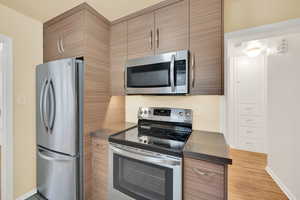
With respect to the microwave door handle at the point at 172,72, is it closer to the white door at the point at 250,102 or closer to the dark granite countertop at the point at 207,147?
the dark granite countertop at the point at 207,147

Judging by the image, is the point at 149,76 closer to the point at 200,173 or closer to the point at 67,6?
the point at 200,173

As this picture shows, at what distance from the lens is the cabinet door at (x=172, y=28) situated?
1271 millimetres

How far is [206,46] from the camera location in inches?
46.2

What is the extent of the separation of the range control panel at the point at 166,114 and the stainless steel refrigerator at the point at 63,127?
786 millimetres

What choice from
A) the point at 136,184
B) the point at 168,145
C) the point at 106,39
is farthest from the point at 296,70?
the point at 106,39

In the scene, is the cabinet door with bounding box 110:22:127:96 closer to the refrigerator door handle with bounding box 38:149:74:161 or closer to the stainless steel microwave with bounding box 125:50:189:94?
the stainless steel microwave with bounding box 125:50:189:94

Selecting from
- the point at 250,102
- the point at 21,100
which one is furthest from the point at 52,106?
the point at 250,102

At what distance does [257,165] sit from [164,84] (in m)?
2.59

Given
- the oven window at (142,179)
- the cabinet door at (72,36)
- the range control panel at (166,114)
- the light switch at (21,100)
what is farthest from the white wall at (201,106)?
the light switch at (21,100)

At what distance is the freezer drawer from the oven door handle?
0.52 metres

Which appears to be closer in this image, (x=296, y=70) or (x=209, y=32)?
(x=209, y=32)

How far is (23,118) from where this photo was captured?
1.62 meters

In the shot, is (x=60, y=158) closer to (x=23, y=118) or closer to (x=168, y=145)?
(x=23, y=118)

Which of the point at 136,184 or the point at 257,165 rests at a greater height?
the point at 136,184
